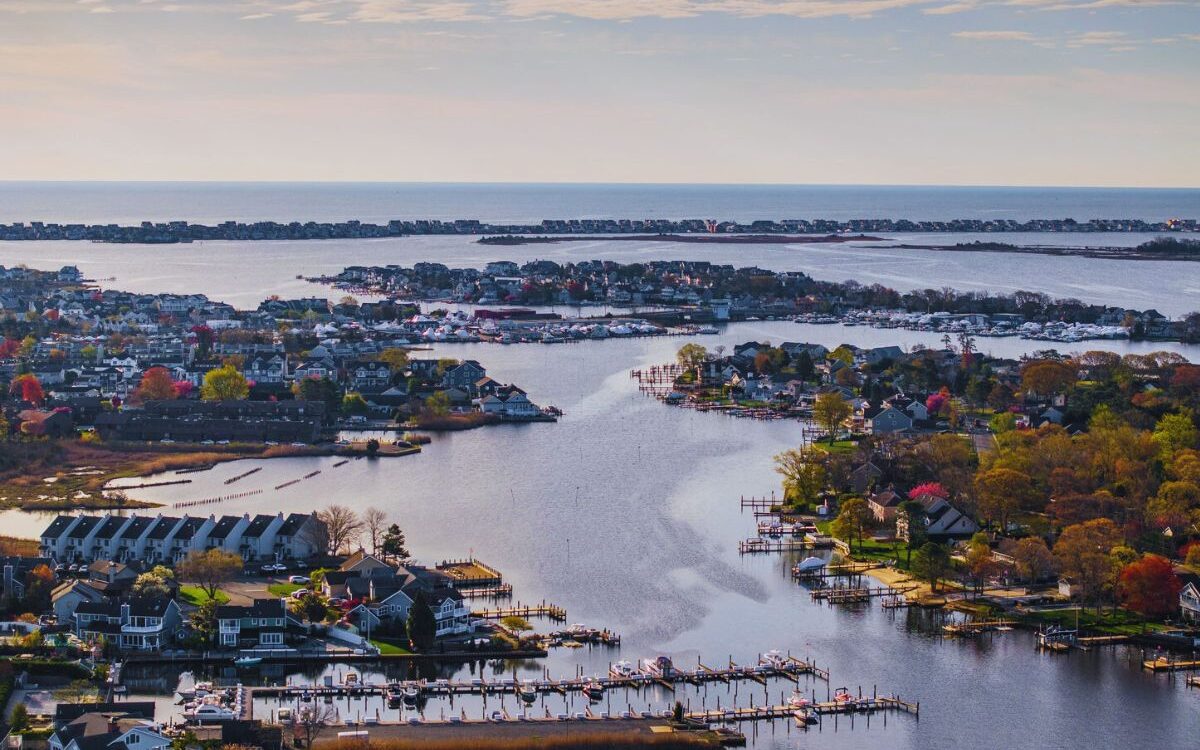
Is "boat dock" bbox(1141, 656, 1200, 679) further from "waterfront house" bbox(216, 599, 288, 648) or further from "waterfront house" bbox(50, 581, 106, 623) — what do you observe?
"waterfront house" bbox(50, 581, 106, 623)

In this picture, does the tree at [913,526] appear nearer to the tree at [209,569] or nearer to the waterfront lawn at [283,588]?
the waterfront lawn at [283,588]

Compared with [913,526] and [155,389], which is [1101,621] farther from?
[155,389]

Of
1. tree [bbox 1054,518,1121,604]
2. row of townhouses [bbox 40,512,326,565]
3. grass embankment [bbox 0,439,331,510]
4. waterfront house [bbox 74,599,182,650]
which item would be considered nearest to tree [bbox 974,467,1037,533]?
tree [bbox 1054,518,1121,604]

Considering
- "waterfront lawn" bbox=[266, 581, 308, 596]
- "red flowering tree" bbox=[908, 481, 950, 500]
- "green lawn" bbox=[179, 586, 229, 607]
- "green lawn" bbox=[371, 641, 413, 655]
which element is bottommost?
"green lawn" bbox=[371, 641, 413, 655]

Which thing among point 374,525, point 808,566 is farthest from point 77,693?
point 808,566

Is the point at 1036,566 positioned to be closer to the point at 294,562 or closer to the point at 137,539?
the point at 294,562

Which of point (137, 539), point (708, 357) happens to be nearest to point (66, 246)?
point (708, 357)
